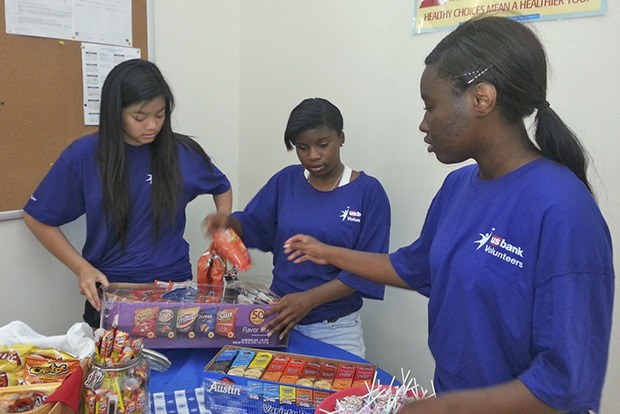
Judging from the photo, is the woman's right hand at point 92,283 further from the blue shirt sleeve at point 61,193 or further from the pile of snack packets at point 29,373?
the pile of snack packets at point 29,373

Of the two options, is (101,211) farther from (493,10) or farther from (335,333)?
(493,10)

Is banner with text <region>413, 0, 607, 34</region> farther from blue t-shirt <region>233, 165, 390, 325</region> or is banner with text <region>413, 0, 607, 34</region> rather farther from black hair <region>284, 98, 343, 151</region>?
blue t-shirt <region>233, 165, 390, 325</region>

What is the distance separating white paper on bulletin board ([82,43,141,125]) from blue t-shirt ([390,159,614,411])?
1.83 metres

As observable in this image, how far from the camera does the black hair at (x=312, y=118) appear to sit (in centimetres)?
188

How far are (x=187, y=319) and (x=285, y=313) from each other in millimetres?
297

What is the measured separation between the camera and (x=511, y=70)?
3.01 ft

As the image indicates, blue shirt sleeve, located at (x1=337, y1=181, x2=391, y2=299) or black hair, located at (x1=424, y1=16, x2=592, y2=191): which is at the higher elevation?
black hair, located at (x1=424, y1=16, x2=592, y2=191)

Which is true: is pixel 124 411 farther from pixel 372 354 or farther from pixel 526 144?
pixel 372 354

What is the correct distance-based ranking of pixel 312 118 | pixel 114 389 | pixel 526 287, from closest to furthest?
pixel 526 287
pixel 114 389
pixel 312 118

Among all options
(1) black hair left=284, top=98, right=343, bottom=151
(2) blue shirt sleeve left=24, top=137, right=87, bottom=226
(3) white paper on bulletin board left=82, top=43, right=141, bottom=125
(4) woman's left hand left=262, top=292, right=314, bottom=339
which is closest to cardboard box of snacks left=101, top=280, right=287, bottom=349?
(4) woman's left hand left=262, top=292, right=314, bottom=339

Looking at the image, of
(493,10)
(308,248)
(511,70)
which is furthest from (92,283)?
(493,10)

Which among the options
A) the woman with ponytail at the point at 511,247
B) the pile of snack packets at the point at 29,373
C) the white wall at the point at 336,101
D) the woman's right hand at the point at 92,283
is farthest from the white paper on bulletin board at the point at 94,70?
the woman with ponytail at the point at 511,247

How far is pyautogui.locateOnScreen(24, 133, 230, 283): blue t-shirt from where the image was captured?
1.89 meters

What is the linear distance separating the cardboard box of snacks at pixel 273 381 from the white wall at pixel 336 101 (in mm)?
928
